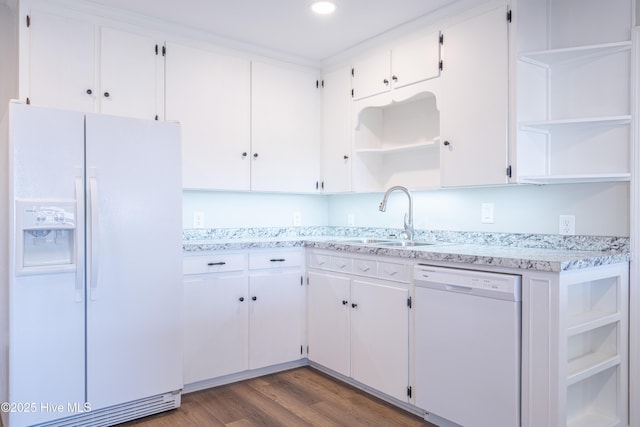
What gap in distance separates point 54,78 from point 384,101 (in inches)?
79.5

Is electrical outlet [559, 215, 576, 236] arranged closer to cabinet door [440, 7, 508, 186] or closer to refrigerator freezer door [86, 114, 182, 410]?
cabinet door [440, 7, 508, 186]

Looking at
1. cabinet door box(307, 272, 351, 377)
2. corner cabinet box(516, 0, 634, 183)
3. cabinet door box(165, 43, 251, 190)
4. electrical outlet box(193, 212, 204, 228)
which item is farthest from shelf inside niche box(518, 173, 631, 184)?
electrical outlet box(193, 212, 204, 228)

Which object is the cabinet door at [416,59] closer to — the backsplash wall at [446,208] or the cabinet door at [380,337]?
the backsplash wall at [446,208]

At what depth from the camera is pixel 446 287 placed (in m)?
2.14

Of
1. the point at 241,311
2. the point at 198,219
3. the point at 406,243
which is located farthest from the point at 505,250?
the point at 198,219

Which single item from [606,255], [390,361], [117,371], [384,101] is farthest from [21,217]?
[606,255]

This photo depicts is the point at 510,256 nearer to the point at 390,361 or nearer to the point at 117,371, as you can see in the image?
the point at 390,361

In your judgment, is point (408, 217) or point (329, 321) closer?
point (329, 321)

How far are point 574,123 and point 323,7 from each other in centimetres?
153

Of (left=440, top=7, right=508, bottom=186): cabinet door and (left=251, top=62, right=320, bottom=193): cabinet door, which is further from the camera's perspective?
(left=251, top=62, right=320, bottom=193): cabinet door

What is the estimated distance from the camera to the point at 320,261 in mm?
2994

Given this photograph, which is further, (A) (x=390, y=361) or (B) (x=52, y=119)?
(A) (x=390, y=361)

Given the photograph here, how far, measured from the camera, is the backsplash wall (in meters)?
2.21

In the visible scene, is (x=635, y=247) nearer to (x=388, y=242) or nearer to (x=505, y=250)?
(x=505, y=250)
